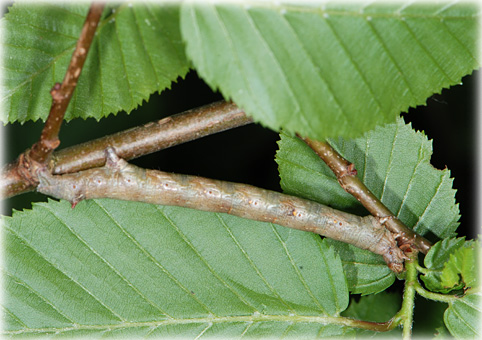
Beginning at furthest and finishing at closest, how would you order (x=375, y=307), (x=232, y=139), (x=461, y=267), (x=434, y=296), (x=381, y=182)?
(x=232, y=139), (x=375, y=307), (x=381, y=182), (x=434, y=296), (x=461, y=267)

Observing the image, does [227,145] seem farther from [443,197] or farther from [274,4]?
[274,4]

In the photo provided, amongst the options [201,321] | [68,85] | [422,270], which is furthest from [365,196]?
[68,85]

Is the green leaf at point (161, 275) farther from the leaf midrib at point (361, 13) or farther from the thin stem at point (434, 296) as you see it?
the leaf midrib at point (361, 13)

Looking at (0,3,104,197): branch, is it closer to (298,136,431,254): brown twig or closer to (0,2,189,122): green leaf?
(0,2,189,122): green leaf

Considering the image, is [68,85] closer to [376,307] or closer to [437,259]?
[437,259]

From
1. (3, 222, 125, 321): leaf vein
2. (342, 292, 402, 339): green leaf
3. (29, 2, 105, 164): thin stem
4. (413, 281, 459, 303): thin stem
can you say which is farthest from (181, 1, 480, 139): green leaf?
(342, 292, 402, 339): green leaf

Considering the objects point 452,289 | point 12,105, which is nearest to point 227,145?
point 12,105

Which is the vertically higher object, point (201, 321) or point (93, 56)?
point (93, 56)
